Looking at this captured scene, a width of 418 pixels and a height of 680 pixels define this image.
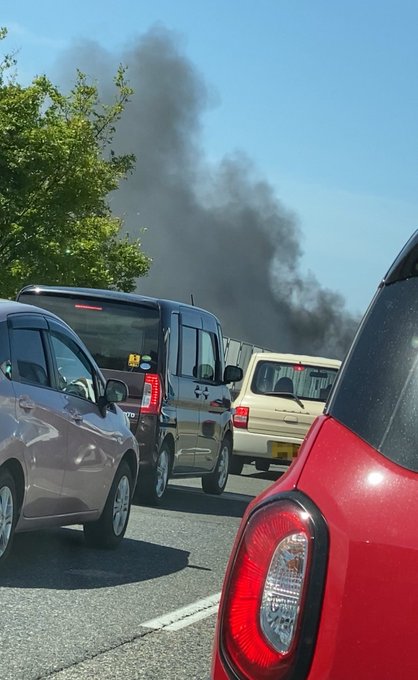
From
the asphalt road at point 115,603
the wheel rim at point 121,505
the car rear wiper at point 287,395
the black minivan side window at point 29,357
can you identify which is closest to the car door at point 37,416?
the black minivan side window at point 29,357

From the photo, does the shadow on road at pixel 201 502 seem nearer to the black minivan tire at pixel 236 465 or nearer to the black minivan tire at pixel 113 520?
the black minivan tire at pixel 236 465

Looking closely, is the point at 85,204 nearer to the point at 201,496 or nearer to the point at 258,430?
the point at 258,430

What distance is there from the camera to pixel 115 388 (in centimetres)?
1002

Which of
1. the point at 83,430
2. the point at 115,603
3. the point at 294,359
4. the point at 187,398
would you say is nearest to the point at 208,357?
the point at 187,398

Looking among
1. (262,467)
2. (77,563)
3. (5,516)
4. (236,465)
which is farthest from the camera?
(262,467)

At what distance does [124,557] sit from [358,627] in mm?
7570

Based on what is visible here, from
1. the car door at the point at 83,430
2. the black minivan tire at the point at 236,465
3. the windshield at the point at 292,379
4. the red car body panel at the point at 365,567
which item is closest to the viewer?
the red car body panel at the point at 365,567

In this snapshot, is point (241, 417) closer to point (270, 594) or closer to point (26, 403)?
point (26, 403)

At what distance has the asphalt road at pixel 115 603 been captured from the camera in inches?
237

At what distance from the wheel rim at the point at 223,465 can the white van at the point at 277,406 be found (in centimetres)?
174

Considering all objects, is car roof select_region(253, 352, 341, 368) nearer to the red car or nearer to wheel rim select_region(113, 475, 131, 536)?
wheel rim select_region(113, 475, 131, 536)

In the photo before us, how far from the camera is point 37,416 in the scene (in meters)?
8.69

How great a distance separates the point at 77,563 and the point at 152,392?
489 centimetres

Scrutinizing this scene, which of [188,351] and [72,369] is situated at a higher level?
[188,351]
